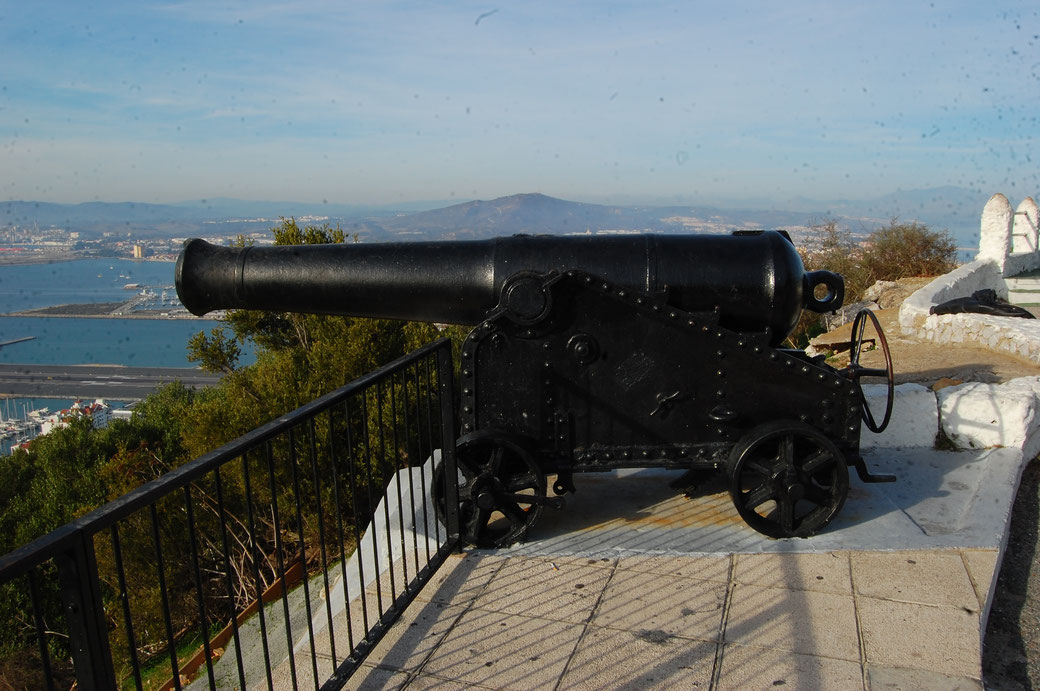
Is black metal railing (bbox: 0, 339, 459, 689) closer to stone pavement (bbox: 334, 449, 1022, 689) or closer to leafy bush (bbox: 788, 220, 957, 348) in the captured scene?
stone pavement (bbox: 334, 449, 1022, 689)

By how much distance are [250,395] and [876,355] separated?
8906 mm

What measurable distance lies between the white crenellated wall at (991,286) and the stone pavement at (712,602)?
3.99m

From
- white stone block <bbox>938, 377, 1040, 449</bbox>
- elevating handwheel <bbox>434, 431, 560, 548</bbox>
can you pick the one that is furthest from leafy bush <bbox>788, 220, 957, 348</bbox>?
elevating handwheel <bbox>434, 431, 560, 548</bbox>

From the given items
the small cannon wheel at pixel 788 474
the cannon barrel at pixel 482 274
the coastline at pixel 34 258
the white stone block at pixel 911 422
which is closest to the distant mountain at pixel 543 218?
the white stone block at pixel 911 422

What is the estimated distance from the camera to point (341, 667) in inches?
99.7

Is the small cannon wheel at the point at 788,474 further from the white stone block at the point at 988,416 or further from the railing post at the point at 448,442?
the white stone block at the point at 988,416

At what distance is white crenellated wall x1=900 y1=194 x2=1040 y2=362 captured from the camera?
7.49 metres

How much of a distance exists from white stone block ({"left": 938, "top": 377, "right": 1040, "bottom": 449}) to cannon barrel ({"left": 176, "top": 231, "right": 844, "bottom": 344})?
140 centimetres

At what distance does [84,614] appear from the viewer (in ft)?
4.47

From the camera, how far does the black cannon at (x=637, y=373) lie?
3.41 m

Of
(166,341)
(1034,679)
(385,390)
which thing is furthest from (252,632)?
(166,341)

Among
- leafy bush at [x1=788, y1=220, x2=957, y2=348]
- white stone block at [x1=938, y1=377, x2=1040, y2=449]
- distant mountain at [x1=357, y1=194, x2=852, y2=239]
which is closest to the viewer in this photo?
white stone block at [x1=938, y1=377, x2=1040, y2=449]

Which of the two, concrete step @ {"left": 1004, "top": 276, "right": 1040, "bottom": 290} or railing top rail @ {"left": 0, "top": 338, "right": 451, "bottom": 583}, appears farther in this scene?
concrete step @ {"left": 1004, "top": 276, "right": 1040, "bottom": 290}

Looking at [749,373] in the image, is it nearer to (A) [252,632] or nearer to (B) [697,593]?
(B) [697,593]
